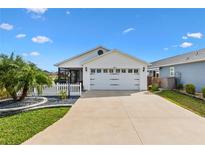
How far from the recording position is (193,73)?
645 inches

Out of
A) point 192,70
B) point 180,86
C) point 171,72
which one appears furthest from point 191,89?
point 171,72

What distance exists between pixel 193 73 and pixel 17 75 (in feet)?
47.7

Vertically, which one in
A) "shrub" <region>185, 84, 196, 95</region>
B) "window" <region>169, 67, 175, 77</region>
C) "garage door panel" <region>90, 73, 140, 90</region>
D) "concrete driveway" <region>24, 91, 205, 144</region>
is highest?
"window" <region>169, 67, 175, 77</region>

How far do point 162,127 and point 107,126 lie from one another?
1.85 meters

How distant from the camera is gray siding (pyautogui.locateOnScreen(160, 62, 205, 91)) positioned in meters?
15.1

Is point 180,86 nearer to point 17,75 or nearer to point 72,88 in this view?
point 72,88

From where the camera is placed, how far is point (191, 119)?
712cm

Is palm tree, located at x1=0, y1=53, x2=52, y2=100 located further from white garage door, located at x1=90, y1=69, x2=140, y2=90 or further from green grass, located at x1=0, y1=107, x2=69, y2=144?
white garage door, located at x1=90, y1=69, x2=140, y2=90

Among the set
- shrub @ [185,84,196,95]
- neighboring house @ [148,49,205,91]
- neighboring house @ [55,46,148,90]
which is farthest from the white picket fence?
neighboring house @ [148,49,205,91]

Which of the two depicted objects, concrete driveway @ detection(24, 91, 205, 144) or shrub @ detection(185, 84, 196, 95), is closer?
concrete driveway @ detection(24, 91, 205, 144)

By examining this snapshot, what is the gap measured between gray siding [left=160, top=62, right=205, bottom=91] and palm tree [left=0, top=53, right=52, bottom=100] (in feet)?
41.2
